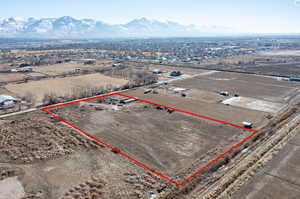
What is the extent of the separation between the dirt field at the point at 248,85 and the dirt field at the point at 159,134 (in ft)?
76.4

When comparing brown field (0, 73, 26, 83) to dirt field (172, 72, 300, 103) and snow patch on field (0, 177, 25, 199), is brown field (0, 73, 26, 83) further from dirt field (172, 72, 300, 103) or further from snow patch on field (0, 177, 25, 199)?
snow patch on field (0, 177, 25, 199)

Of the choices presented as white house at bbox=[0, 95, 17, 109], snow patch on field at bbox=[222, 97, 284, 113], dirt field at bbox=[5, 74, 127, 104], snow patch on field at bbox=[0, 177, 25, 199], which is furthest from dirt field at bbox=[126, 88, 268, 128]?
snow patch on field at bbox=[0, 177, 25, 199]

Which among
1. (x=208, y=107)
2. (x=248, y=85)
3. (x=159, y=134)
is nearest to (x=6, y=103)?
(x=159, y=134)

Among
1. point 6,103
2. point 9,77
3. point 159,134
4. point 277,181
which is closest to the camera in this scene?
point 277,181

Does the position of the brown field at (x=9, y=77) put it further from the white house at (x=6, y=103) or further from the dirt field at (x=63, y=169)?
the dirt field at (x=63, y=169)

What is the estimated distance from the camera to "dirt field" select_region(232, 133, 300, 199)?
65.0ft

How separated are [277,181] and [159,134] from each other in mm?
15905

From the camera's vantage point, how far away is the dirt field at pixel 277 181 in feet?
65.0

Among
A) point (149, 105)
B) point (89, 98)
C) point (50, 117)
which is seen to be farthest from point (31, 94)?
point (149, 105)

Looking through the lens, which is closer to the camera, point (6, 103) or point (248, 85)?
point (6, 103)

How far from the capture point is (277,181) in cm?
2150

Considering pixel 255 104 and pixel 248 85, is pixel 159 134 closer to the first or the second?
pixel 255 104

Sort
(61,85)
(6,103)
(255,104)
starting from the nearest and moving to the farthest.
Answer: (6,103), (255,104), (61,85)

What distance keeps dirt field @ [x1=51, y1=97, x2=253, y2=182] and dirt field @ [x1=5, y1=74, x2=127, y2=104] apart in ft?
52.6
